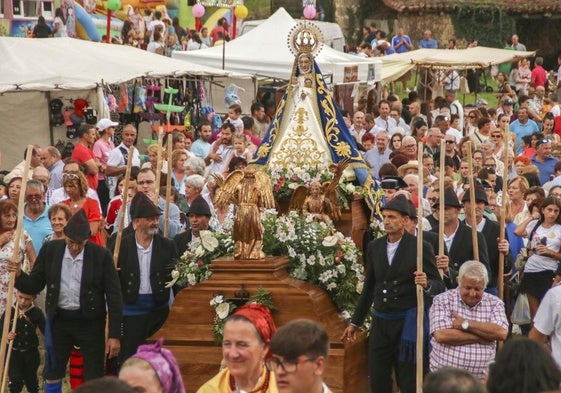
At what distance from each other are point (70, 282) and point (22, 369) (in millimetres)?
1191

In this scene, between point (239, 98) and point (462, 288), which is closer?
point (462, 288)

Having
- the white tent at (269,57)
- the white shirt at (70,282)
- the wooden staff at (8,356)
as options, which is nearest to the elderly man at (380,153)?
the white tent at (269,57)

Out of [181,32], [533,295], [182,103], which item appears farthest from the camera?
[181,32]

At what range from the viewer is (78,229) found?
35.9 feet

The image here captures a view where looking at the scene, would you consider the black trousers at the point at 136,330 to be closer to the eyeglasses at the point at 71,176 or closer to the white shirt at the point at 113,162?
the eyeglasses at the point at 71,176

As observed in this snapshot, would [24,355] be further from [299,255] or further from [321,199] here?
[321,199]

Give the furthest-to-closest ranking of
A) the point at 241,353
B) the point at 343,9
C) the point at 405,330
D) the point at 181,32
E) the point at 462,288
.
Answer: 1. the point at 343,9
2. the point at 181,32
3. the point at 405,330
4. the point at 462,288
5. the point at 241,353

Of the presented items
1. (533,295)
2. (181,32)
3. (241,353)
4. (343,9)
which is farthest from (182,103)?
(343,9)

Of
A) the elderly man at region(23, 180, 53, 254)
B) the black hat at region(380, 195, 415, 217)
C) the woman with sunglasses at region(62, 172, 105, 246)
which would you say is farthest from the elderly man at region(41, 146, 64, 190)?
the black hat at region(380, 195, 415, 217)

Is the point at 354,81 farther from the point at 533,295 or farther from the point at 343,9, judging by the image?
the point at 343,9

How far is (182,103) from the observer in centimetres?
2467

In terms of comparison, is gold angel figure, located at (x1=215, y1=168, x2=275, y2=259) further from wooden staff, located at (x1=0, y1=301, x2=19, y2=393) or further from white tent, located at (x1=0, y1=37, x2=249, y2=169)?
white tent, located at (x1=0, y1=37, x2=249, y2=169)

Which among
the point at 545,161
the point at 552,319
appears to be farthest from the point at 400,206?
the point at 545,161

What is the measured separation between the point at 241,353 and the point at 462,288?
2922 mm
